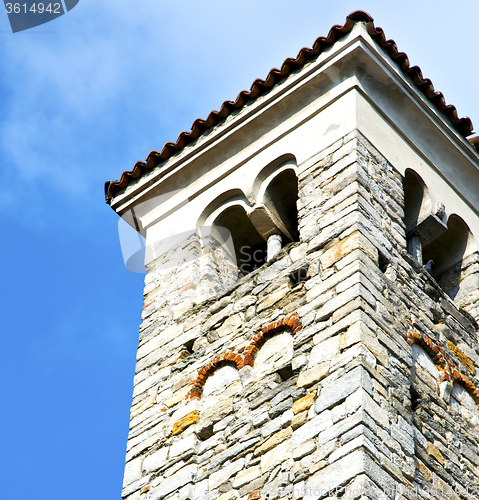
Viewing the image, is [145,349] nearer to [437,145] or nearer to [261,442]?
[261,442]

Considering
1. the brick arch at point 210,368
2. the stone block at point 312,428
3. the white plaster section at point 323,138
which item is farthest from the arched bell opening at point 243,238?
the stone block at point 312,428

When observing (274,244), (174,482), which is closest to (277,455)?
(174,482)

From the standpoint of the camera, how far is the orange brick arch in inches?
275

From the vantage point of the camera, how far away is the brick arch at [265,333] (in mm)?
6971

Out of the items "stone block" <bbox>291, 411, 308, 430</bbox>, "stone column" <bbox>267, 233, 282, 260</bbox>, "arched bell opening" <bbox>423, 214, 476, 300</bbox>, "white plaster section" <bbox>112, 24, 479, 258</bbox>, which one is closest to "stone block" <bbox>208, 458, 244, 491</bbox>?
"stone block" <bbox>291, 411, 308, 430</bbox>

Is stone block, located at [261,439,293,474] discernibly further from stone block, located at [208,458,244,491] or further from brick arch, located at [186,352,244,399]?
brick arch, located at [186,352,244,399]

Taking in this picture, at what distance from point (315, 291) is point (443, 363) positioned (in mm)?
1140

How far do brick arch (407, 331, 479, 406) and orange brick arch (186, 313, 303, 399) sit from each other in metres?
0.88

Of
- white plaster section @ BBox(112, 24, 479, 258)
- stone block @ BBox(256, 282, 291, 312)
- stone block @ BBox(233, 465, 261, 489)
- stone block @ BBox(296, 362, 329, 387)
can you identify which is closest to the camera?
stone block @ BBox(233, 465, 261, 489)

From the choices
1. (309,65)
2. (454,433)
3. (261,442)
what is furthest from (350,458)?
(309,65)

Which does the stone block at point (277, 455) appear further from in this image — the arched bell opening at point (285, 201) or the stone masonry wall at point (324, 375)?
the arched bell opening at point (285, 201)

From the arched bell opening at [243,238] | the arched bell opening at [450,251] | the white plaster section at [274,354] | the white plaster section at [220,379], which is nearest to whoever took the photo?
the white plaster section at [274,354]

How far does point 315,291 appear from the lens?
23.0ft

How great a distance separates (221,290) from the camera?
332 inches
